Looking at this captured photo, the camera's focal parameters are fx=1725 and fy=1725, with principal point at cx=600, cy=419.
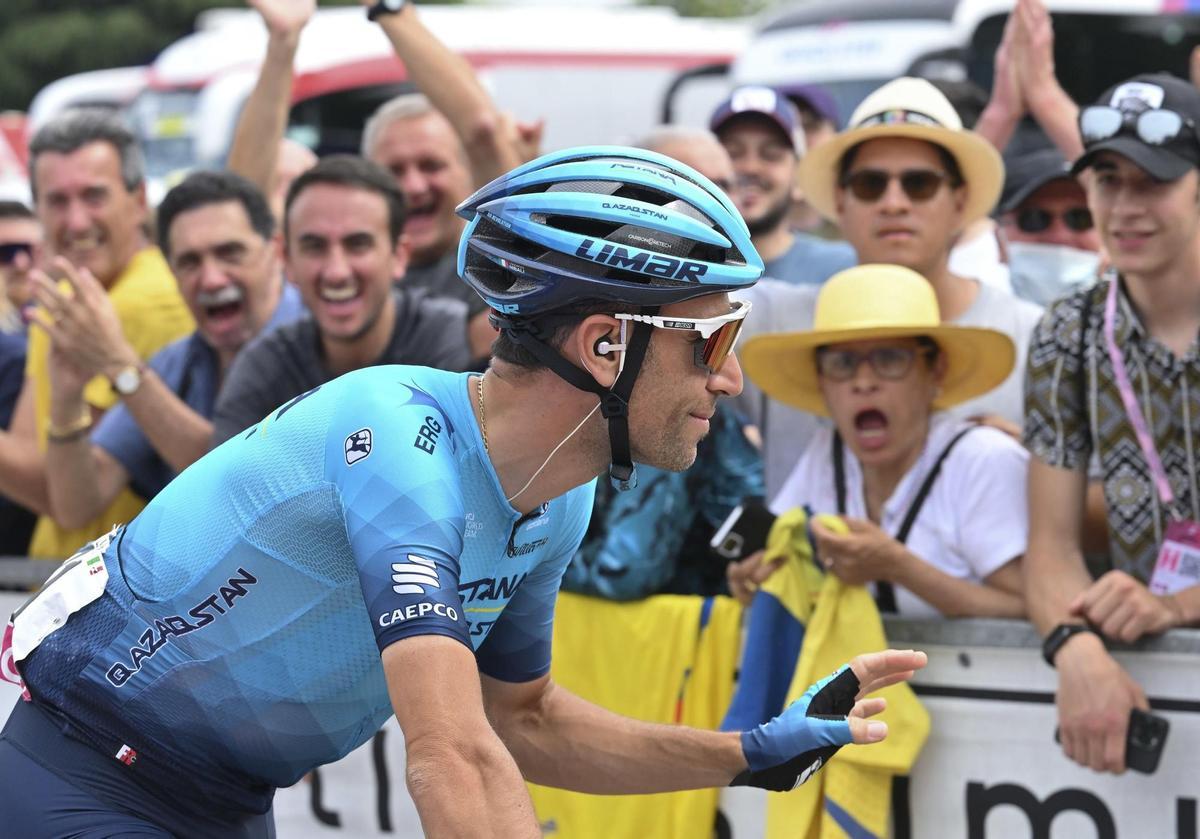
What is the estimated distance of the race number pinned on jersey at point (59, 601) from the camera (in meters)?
2.91

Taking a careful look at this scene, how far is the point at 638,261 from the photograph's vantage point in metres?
2.67

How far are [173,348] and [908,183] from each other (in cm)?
251

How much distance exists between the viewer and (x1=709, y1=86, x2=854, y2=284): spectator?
5.97 metres

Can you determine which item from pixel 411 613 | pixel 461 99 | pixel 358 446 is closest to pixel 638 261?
pixel 358 446

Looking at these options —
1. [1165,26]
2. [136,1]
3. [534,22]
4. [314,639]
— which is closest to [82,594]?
[314,639]

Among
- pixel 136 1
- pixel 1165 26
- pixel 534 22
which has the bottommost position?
pixel 1165 26

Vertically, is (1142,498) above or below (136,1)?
below

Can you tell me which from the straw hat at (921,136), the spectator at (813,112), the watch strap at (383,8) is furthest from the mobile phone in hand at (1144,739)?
the spectator at (813,112)

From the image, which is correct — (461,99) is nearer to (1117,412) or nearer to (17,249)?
(1117,412)

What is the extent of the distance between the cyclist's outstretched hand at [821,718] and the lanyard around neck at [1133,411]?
63.0 inches

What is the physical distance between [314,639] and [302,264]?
2720 millimetres

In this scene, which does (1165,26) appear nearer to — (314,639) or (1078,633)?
(1078,633)

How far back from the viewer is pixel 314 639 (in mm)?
2805

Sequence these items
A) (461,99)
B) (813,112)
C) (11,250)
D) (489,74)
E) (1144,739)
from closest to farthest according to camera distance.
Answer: (1144,739) → (461,99) → (813,112) → (11,250) → (489,74)
